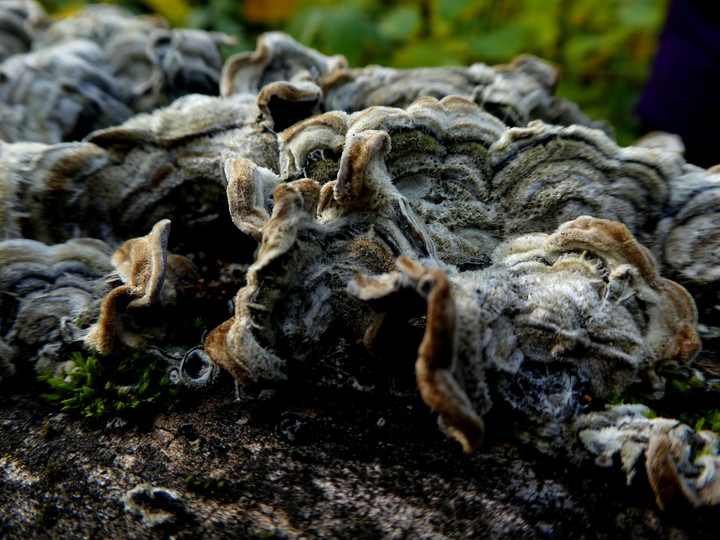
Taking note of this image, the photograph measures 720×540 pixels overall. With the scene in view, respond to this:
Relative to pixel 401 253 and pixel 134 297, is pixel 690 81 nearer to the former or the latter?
pixel 401 253

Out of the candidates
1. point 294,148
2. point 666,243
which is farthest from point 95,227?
point 666,243

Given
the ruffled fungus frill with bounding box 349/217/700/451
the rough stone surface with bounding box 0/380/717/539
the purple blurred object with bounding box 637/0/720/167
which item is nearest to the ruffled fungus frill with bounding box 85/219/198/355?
the rough stone surface with bounding box 0/380/717/539

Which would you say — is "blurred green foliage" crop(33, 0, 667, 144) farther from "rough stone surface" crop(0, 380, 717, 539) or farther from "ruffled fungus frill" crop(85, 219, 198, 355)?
"rough stone surface" crop(0, 380, 717, 539)

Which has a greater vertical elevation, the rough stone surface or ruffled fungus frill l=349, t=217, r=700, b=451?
ruffled fungus frill l=349, t=217, r=700, b=451

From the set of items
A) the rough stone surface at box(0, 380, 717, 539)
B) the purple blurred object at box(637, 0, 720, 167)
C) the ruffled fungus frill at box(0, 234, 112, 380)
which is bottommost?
the rough stone surface at box(0, 380, 717, 539)

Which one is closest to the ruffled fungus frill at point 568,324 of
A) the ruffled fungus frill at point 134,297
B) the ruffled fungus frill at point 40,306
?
the ruffled fungus frill at point 134,297

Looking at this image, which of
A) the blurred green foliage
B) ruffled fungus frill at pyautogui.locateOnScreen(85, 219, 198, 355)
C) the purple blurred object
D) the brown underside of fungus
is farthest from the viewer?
the blurred green foliage

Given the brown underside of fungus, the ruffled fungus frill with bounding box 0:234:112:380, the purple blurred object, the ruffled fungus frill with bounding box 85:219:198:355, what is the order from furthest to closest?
the purple blurred object
the ruffled fungus frill with bounding box 0:234:112:380
the ruffled fungus frill with bounding box 85:219:198:355
the brown underside of fungus

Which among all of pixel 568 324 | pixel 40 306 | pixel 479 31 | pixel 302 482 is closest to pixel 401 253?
pixel 568 324
